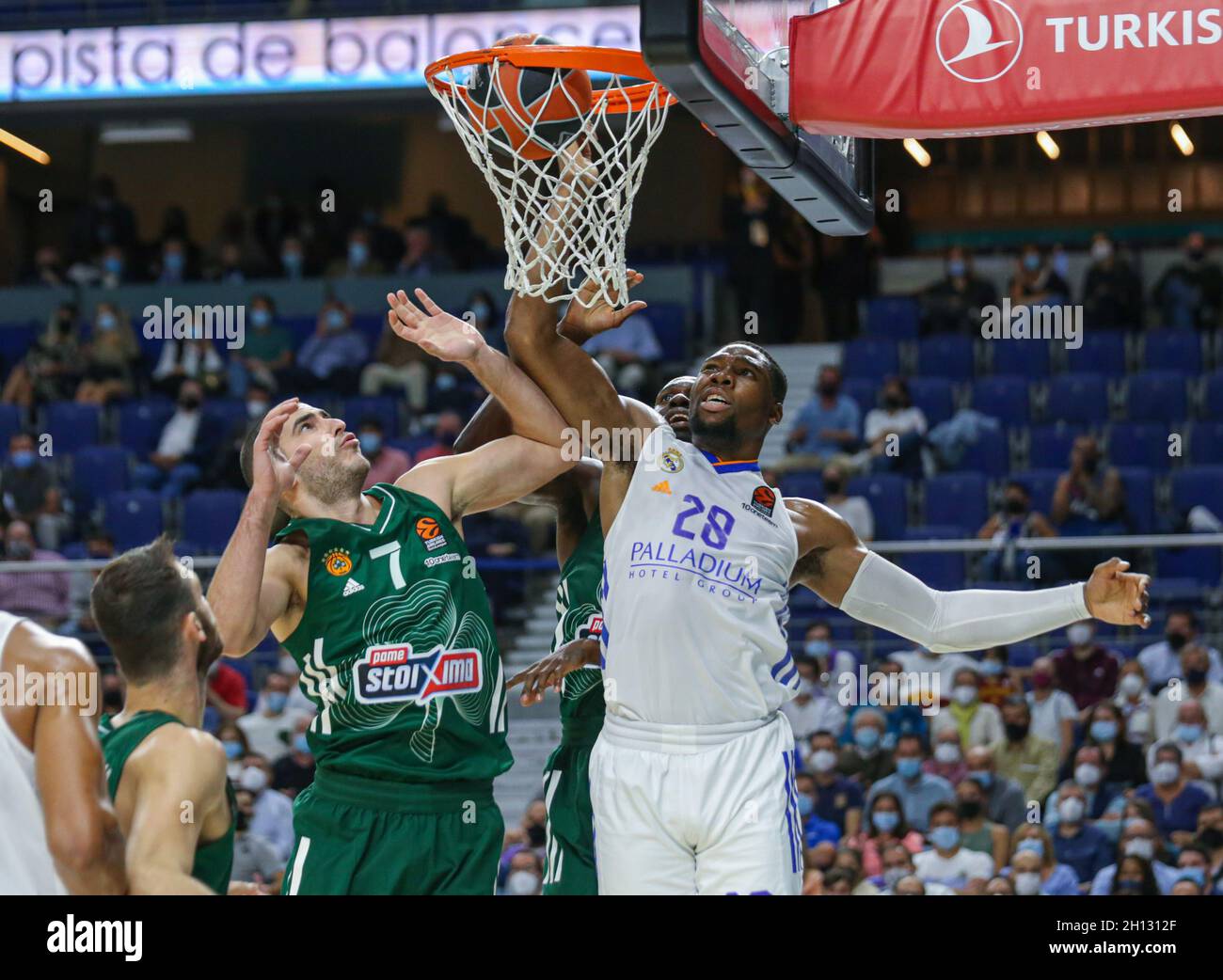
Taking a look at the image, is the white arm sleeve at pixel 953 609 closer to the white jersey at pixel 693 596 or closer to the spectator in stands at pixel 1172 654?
the white jersey at pixel 693 596

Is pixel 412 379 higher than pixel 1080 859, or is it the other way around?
pixel 412 379

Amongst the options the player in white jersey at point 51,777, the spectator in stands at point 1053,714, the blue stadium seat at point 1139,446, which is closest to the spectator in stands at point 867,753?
the spectator in stands at point 1053,714

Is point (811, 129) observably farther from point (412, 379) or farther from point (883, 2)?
point (412, 379)

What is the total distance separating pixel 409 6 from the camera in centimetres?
1300

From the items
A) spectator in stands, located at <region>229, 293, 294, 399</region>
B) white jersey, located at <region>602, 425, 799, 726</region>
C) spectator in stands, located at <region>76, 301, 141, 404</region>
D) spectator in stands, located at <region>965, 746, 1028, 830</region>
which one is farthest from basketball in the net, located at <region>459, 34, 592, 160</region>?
spectator in stands, located at <region>76, 301, 141, 404</region>

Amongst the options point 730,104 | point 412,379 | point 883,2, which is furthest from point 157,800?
point 412,379

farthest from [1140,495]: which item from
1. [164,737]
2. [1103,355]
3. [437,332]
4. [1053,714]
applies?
[164,737]

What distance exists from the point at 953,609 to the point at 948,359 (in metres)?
8.02

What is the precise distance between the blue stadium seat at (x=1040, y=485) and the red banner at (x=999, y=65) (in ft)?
21.4

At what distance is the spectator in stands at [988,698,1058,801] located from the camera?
346 inches

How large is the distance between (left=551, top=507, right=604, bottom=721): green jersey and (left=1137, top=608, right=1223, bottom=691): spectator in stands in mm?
4768

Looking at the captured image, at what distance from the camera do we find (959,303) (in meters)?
13.3
